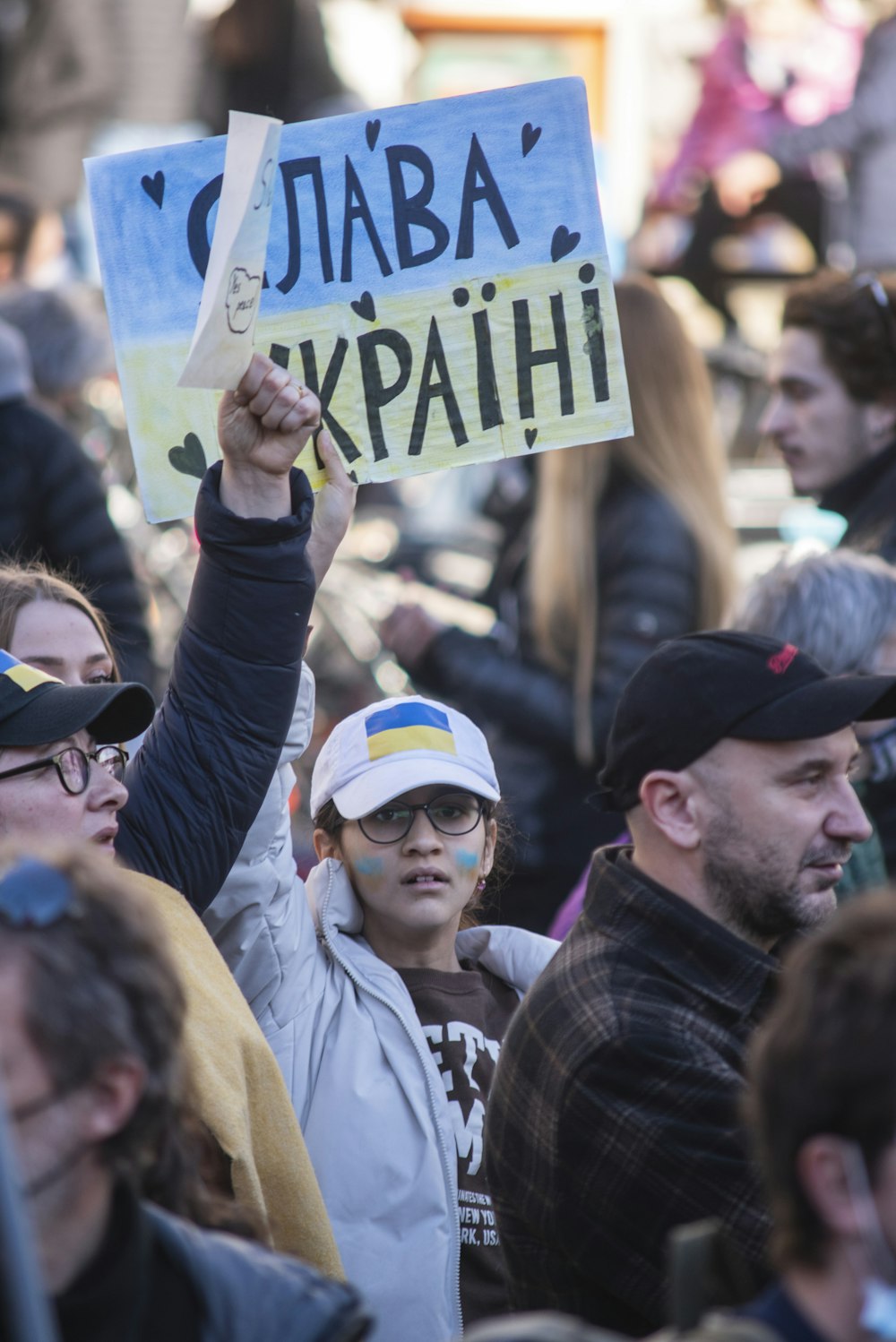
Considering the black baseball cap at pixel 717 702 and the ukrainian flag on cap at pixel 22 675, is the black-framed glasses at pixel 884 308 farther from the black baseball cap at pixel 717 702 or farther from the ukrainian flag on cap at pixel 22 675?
the ukrainian flag on cap at pixel 22 675

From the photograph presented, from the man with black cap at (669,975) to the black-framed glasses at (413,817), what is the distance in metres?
0.49

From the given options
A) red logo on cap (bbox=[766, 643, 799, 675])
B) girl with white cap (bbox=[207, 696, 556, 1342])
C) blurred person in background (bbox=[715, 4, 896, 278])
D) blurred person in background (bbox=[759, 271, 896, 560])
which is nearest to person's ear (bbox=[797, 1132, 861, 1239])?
red logo on cap (bbox=[766, 643, 799, 675])

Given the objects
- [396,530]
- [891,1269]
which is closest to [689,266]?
[396,530]

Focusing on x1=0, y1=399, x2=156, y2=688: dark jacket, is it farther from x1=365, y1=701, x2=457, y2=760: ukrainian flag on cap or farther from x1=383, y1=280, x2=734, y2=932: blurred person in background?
x1=365, y1=701, x2=457, y2=760: ukrainian flag on cap

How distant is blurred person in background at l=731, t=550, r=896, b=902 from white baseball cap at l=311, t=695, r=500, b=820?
65cm

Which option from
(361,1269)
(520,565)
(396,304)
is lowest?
(361,1269)

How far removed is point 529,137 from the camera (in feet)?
9.03

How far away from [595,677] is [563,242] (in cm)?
159

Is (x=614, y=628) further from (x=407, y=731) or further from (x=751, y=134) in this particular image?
(x=751, y=134)

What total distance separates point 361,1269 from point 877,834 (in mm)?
1336

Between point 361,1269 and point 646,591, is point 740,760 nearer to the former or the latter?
point 361,1269

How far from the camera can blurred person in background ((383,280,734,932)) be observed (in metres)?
4.18

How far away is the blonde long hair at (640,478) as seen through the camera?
4238 mm

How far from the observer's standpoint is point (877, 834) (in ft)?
11.0
